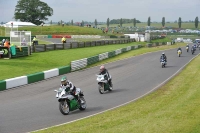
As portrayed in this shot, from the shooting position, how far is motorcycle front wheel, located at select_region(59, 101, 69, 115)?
1465 cm

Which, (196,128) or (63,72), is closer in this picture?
(196,128)

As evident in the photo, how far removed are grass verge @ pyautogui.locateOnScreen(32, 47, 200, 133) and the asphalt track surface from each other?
3.76ft

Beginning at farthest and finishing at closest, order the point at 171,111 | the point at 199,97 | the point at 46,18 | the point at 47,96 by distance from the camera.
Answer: the point at 46,18, the point at 47,96, the point at 199,97, the point at 171,111

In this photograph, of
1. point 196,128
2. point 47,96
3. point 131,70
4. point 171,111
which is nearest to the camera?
point 196,128

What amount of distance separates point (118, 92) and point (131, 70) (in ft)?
37.2

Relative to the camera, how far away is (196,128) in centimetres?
1089

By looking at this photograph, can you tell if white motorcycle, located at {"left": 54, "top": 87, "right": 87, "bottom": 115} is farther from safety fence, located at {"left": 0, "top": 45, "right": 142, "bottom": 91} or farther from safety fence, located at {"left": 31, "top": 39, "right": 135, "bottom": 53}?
safety fence, located at {"left": 31, "top": 39, "right": 135, "bottom": 53}

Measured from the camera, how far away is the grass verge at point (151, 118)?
11130 millimetres

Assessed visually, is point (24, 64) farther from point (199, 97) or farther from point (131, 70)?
point (199, 97)

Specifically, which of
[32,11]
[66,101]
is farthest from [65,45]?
[32,11]

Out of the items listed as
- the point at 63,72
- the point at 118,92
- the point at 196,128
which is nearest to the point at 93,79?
the point at 63,72

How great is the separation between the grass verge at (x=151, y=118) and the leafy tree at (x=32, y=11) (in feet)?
378

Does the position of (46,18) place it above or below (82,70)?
above

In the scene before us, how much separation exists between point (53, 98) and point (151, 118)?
738cm
